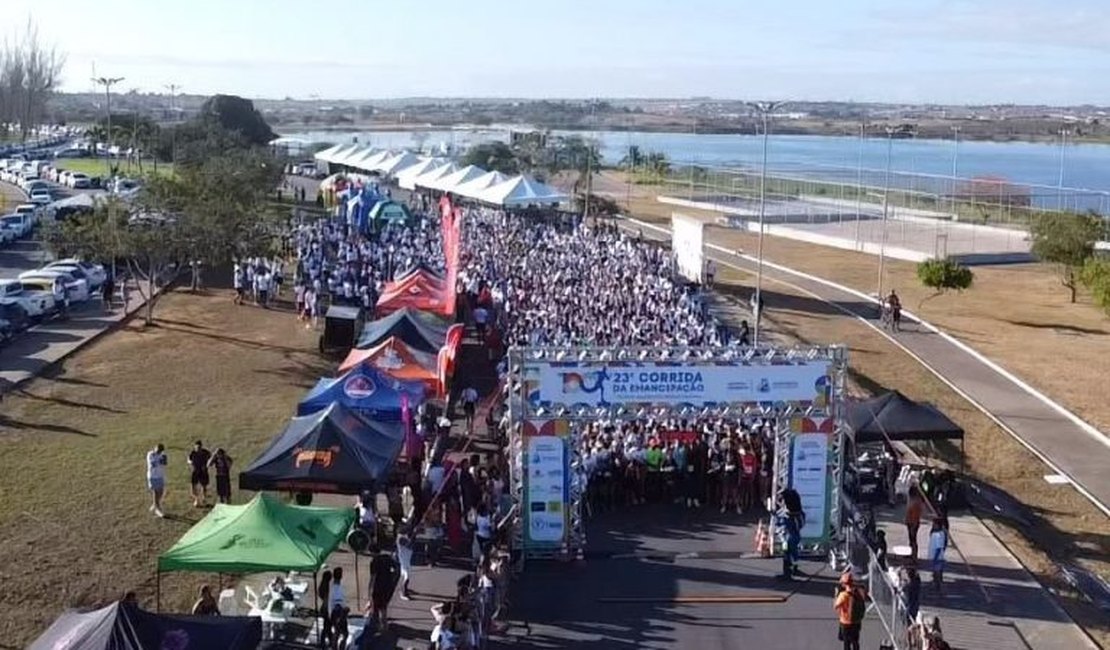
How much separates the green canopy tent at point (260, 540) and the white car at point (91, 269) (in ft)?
82.8

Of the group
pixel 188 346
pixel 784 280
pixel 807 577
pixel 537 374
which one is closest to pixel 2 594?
pixel 537 374

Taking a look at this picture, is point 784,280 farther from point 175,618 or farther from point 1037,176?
point 1037,176

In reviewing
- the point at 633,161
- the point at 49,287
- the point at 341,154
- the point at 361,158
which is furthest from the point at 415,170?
the point at 633,161

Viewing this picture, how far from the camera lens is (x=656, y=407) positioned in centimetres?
1633

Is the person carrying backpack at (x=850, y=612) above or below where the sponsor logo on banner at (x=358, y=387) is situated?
below

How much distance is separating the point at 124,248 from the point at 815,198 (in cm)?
6285

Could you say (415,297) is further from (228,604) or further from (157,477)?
(228,604)

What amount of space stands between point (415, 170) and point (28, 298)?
114ft

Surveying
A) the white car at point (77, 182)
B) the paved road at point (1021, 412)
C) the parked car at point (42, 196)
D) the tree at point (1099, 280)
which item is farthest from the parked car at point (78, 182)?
the tree at point (1099, 280)

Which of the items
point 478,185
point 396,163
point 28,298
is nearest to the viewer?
point 28,298

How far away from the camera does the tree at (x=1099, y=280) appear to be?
3136 cm

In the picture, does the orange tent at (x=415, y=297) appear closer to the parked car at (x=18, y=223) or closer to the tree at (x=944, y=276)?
the tree at (x=944, y=276)

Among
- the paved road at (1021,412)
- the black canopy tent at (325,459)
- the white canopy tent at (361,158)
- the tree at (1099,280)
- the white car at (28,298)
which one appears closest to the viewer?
the black canopy tent at (325,459)

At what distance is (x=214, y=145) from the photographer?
2655 inches
